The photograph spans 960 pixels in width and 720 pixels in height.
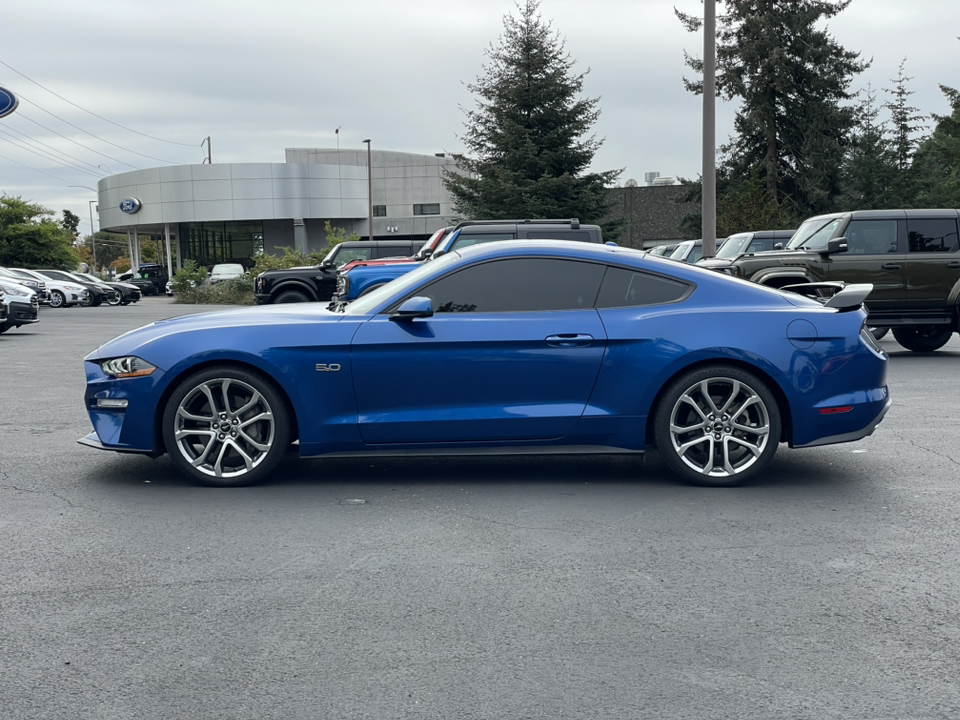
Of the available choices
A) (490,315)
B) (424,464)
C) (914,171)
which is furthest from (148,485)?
(914,171)

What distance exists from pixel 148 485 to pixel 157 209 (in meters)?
69.8

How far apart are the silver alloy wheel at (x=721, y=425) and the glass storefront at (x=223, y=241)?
6972cm

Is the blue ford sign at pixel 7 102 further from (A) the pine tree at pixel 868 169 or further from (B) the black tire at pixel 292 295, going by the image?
(A) the pine tree at pixel 868 169

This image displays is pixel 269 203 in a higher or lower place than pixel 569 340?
higher

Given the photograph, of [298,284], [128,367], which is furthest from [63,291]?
[128,367]

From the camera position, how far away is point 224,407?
6414mm

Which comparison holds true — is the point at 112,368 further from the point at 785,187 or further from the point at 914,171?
the point at 914,171

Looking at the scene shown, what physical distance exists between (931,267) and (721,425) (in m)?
8.96

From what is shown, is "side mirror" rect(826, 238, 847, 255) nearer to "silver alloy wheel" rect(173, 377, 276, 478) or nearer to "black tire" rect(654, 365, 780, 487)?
"black tire" rect(654, 365, 780, 487)

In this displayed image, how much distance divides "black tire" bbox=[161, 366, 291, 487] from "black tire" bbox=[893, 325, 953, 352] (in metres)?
11.4

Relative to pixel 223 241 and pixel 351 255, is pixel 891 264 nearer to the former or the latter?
pixel 351 255

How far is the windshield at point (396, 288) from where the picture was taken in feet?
21.6

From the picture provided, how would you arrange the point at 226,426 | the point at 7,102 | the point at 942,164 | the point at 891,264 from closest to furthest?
the point at 226,426
the point at 891,264
the point at 7,102
the point at 942,164

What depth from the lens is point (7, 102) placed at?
34344 millimetres
